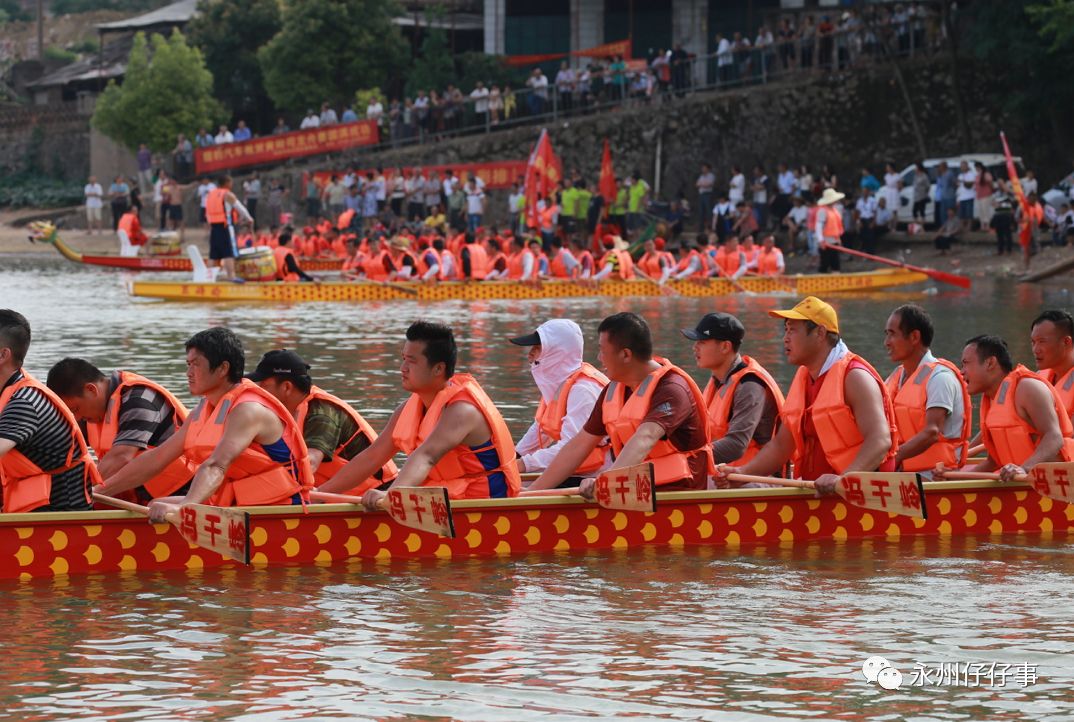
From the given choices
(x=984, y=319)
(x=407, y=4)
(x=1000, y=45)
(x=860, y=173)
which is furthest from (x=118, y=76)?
(x=984, y=319)

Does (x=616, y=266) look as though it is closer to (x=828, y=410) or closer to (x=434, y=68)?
(x=434, y=68)

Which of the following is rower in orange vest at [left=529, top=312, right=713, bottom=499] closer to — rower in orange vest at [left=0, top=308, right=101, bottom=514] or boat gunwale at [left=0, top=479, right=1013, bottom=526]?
boat gunwale at [left=0, top=479, right=1013, bottom=526]

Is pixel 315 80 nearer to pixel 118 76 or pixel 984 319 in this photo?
pixel 118 76

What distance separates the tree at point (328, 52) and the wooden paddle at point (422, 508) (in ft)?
122

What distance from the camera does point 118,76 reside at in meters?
55.6

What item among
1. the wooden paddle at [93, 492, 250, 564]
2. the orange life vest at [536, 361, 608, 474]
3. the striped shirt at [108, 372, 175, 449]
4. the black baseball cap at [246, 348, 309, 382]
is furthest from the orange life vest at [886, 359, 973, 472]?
the striped shirt at [108, 372, 175, 449]

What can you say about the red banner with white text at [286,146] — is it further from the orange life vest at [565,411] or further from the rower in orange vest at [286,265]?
the orange life vest at [565,411]

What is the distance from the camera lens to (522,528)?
30.1ft

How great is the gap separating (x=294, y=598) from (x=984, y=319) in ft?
54.4

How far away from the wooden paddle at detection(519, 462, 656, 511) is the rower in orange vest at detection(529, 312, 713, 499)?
0.32ft

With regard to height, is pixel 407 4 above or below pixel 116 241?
above

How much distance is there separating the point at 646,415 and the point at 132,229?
970 inches

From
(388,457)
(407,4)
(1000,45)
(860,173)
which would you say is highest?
(407,4)

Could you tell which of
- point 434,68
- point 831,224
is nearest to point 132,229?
point 831,224
